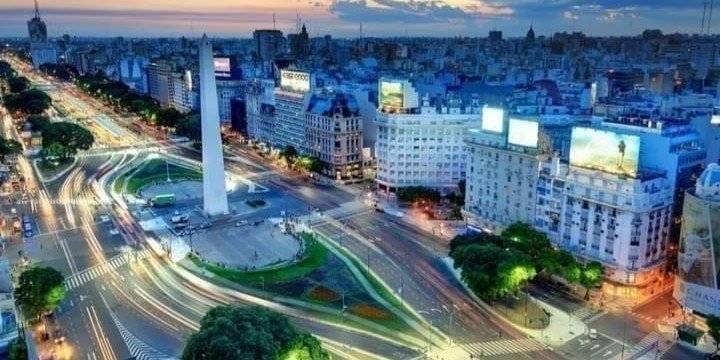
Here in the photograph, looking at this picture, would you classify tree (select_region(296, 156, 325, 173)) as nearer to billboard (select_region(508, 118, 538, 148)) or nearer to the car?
billboard (select_region(508, 118, 538, 148))

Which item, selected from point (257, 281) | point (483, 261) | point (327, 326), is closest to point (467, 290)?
point (483, 261)

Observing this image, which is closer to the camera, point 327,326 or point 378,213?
point 327,326

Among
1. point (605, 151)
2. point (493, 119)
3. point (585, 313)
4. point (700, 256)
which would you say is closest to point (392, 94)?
point (493, 119)

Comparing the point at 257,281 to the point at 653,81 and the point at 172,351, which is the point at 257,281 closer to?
the point at 172,351

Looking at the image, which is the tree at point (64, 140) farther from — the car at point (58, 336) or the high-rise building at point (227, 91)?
the car at point (58, 336)

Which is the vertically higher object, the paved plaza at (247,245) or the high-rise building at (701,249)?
the high-rise building at (701,249)

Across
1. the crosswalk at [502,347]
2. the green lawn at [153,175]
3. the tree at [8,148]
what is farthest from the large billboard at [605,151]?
the tree at [8,148]
